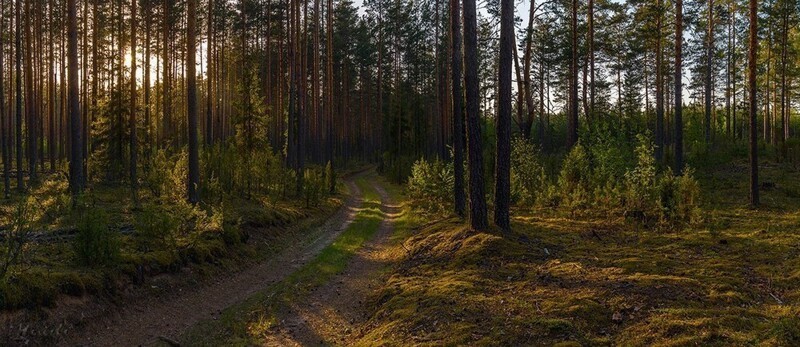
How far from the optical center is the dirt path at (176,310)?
7734 millimetres

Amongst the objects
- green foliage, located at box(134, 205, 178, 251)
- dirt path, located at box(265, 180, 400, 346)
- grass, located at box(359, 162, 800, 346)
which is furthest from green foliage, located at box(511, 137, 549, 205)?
green foliage, located at box(134, 205, 178, 251)

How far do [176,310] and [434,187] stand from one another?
13563 mm

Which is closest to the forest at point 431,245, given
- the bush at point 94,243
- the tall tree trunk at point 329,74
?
the bush at point 94,243

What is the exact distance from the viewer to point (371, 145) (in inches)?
2677

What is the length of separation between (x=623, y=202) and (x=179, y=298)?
1235 cm

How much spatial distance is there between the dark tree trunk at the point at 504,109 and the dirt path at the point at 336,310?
12.2 feet

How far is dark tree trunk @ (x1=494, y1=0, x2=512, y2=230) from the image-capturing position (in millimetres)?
11070

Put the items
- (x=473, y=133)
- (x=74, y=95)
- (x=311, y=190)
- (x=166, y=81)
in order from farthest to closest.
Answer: (x=166, y=81) → (x=311, y=190) → (x=74, y=95) → (x=473, y=133)

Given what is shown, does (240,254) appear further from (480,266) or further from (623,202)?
(623,202)

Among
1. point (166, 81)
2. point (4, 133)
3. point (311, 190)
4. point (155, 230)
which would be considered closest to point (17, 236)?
point (155, 230)

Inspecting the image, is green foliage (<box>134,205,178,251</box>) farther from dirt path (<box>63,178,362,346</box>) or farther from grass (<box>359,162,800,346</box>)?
grass (<box>359,162,800,346</box>)

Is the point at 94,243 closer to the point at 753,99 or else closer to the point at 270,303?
the point at 270,303

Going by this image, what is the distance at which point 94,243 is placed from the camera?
29.5 ft

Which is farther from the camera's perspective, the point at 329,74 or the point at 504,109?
the point at 329,74
